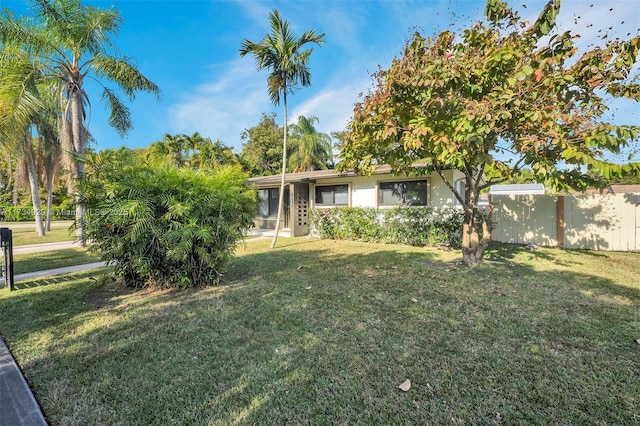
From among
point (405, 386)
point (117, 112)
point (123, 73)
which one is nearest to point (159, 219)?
point (405, 386)

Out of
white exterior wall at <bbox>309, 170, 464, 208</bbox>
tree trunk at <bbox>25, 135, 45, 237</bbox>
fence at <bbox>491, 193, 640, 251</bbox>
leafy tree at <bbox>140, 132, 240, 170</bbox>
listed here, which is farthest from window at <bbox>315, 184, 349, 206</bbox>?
tree trunk at <bbox>25, 135, 45, 237</bbox>

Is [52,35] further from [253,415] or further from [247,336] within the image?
[253,415]

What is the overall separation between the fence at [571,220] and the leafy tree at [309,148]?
581 inches

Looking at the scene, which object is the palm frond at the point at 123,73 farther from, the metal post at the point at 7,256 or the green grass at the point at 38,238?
the metal post at the point at 7,256

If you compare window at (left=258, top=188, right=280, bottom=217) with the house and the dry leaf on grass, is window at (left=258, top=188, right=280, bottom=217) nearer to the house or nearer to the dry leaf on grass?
the house

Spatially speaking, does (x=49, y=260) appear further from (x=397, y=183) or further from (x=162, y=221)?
(x=397, y=183)

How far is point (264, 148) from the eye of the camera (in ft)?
88.3

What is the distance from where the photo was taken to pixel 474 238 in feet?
22.4

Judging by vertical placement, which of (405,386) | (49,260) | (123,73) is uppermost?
Result: (123,73)

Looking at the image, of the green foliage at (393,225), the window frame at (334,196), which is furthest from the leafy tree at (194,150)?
the green foliage at (393,225)

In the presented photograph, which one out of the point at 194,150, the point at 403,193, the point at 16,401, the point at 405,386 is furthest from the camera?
the point at 194,150

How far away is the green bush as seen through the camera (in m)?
4.49

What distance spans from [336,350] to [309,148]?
2047 cm

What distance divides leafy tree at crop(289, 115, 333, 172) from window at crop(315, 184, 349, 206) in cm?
1018
